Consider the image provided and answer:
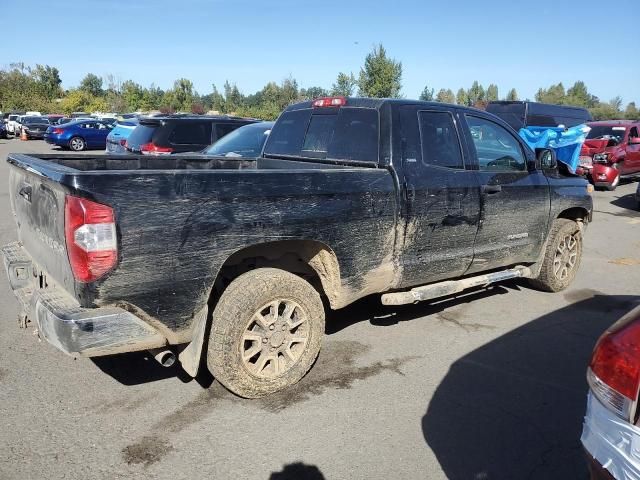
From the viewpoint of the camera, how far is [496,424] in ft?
11.3

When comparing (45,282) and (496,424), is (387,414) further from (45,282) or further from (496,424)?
(45,282)

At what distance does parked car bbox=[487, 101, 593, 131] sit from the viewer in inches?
597

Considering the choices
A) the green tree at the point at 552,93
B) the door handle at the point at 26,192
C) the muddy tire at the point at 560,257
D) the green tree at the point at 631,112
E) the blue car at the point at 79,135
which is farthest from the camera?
the green tree at the point at 552,93

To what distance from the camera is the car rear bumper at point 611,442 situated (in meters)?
1.91

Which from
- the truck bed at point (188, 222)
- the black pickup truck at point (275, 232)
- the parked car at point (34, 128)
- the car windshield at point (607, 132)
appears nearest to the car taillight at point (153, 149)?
the black pickup truck at point (275, 232)

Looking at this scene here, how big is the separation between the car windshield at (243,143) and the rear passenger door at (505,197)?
13.8 feet

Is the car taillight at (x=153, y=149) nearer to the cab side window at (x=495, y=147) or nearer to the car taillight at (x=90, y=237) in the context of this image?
the cab side window at (x=495, y=147)

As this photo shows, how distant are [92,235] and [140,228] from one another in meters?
0.24

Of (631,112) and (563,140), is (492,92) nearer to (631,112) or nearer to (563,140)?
(631,112)

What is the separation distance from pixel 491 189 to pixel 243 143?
4917 mm

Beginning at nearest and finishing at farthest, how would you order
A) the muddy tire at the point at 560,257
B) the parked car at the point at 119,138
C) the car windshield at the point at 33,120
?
the muddy tire at the point at 560,257
the parked car at the point at 119,138
the car windshield at the point at 33,120

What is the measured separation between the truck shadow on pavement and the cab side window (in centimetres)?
158

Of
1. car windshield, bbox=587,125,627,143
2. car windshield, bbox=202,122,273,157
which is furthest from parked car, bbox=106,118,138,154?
car windshield, bbox=587,125,627,143

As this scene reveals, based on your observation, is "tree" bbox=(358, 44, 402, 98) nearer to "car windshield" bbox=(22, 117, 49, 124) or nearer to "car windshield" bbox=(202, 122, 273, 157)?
"car windshield" bbox=(22, 117, 49, 124)
